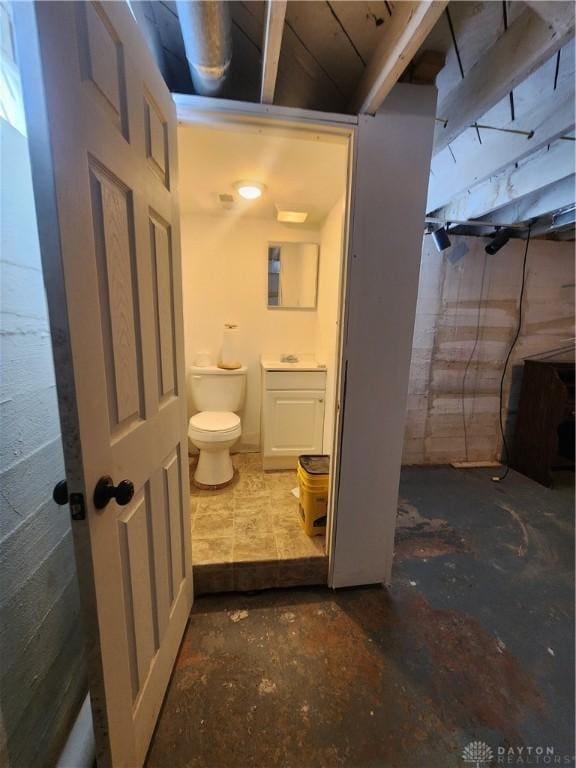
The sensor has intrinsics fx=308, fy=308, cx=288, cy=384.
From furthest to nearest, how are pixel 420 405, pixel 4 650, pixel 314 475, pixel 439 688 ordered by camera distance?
pixel 420 405, pixel 314 475, pixel 439 688, pixel 4 650

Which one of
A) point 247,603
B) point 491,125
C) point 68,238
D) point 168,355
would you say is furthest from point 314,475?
point 491,125

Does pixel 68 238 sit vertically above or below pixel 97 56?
below

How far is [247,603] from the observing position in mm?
1473

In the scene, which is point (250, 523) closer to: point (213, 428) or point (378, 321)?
point (213, 428)

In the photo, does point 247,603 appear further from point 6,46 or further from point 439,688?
point 6,46

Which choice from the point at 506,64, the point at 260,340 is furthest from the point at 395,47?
the point at 260,340

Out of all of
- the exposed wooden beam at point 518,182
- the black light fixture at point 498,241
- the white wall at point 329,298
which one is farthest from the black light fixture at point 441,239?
the white wall at point 329,298

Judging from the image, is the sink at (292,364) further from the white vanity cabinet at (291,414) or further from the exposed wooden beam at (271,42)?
the exposed wooden beam at (271,42)

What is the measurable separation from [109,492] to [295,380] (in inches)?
70.7

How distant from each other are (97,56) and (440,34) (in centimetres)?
117

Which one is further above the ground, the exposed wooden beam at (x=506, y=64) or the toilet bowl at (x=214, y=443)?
the exposed wooden beam at (x=506, y=64)

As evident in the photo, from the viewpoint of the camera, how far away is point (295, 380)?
2.38m

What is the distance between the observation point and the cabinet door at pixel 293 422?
2404 mm

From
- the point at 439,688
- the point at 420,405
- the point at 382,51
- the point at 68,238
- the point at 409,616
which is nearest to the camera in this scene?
the point at 68,238
